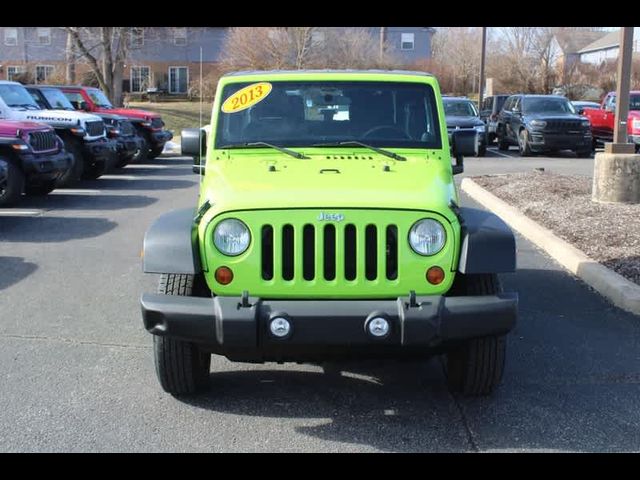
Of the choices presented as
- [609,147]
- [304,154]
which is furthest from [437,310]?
[609,147]

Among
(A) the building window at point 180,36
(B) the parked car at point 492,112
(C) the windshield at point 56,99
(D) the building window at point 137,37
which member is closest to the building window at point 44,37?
(A) the building window at point 180,36

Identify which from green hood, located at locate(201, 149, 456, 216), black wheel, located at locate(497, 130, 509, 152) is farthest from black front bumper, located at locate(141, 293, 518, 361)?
black wheel, located at locate(497, 130, 509, 152)

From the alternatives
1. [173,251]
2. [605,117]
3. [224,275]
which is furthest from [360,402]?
[605,117]

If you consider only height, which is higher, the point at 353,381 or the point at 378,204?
the point at 378,204

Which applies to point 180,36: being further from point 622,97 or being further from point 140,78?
point 622,97

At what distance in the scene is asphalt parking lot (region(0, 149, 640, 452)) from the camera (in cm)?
415

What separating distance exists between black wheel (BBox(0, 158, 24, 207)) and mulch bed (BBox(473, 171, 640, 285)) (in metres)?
7.17

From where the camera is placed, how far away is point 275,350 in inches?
162

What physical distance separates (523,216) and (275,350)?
7.12m

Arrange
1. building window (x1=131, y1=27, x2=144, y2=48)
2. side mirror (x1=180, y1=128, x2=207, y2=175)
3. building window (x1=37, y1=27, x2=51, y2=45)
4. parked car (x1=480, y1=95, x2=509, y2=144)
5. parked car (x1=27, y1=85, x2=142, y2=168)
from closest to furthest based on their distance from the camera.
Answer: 1. side mirror (x1=180, y1=128, x2=207, y2=175)
2. parked car (x1=27, y1=85, x2=142, y2=168)
3. parked car (x1=480, y1=95, x2=509, y2=144)
4. building window (x1=131, y1=27, x2=144, y2=48)
5. building window (x1=37, y1=27, x2=51, y2=45)

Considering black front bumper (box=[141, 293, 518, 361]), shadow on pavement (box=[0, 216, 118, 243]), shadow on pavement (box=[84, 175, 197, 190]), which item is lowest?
shadow on pavement (box=[84, 175, 197, 190])

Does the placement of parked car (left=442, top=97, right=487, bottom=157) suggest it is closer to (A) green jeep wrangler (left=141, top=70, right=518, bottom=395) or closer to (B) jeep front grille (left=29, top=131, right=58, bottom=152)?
(B) jeep front grille (left=29, top=131, right=58, bottom=152)
